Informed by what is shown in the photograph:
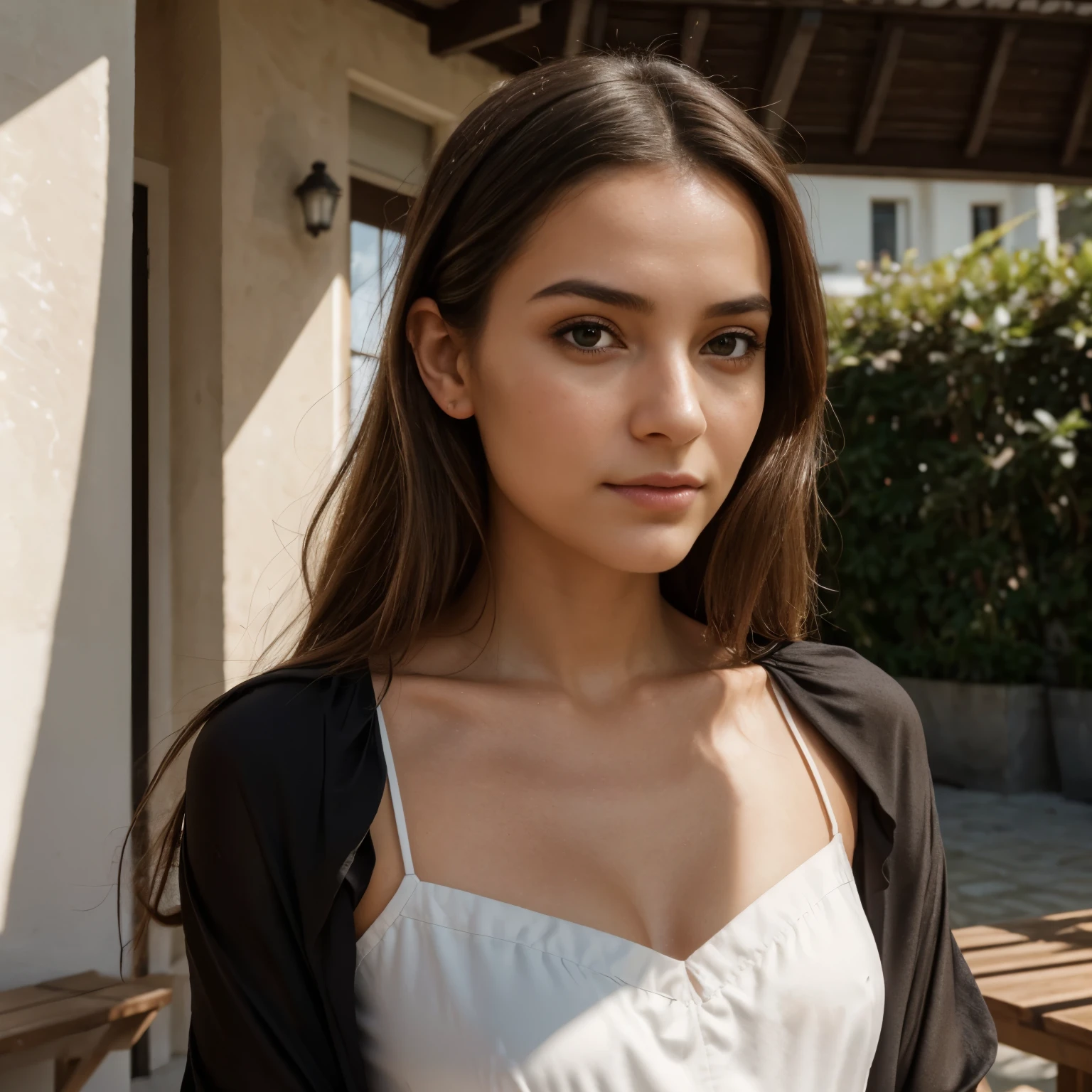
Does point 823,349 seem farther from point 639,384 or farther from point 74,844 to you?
point 74,844

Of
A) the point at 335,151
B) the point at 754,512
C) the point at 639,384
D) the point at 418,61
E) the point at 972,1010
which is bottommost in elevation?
the point at 972,1010

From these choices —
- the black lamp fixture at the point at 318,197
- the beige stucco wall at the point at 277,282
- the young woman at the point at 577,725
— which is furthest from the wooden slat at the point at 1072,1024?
the black lamp fixture at the point at 318,197

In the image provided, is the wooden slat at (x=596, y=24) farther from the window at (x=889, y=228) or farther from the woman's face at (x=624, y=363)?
the window at (x=889, y=228)

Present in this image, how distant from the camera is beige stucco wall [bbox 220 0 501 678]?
377 centimetres

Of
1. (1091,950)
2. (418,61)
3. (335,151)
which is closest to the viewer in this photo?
(1091,950)

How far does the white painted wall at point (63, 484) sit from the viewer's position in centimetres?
236

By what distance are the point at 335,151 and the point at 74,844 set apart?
2.56 meters

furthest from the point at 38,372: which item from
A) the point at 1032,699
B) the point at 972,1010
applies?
the point at 1032,699

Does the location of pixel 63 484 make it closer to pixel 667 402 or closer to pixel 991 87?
pixel 667 402

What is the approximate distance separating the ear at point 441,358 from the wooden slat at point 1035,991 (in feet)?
5.22

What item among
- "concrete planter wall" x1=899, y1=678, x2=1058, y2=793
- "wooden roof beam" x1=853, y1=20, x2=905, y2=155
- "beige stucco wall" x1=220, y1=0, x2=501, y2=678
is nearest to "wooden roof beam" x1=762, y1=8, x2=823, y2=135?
"wooden roof beam" x1=853, y1=20, x2=905, y2=155

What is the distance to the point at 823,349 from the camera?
153 centimetres

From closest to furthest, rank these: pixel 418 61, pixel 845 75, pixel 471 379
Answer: pixel 471 379, pixel 418 61, pixel 845 75

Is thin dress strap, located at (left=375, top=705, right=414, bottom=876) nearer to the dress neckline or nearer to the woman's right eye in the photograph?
the dress neckline
